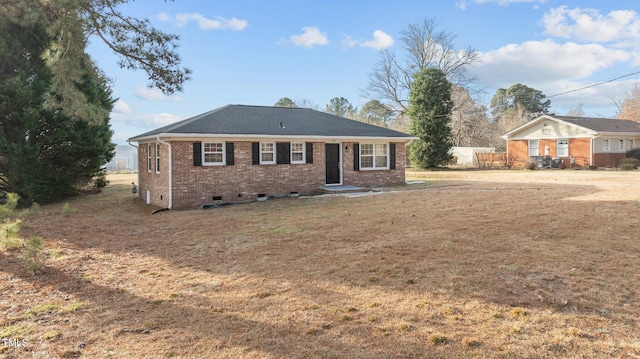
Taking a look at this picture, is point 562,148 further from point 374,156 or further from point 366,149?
point 366,149

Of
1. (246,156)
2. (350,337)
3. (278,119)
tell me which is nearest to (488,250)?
(350,337)

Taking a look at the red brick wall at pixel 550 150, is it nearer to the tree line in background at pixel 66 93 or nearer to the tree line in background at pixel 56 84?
the tree line in background at pixel 66 93

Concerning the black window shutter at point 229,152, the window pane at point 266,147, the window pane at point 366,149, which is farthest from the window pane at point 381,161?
the black window shutter at point 229,152

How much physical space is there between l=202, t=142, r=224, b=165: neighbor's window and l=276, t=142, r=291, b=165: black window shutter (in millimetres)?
2191

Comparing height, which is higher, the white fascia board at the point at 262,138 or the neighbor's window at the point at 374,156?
the white fascia board at the point at 262,138

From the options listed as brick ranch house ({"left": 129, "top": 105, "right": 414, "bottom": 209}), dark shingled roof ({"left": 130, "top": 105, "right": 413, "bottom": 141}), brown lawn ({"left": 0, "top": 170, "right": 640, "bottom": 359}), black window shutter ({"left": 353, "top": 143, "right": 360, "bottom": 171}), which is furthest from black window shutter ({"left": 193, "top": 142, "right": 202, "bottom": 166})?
black window shutter ({"left": 353, "top": 143, "right": 360, "bottom": 171})

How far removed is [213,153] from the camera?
571 inches

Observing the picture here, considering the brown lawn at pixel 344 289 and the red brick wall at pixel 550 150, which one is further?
the red brick wall at pixel 550 150

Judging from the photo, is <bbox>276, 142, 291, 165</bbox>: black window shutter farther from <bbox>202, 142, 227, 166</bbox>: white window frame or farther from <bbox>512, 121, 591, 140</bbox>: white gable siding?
<bbox>512, 121, 591, 140</bbox>: white gable siding

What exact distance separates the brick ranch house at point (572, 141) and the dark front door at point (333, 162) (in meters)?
18.7

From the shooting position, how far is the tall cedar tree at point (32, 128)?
14.9 m

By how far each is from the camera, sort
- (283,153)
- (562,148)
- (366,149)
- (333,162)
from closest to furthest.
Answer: (283,153)
(333,162)
(366,149)
(562,148)

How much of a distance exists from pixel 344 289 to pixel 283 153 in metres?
11.1

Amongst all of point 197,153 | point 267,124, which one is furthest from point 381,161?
point 197,153
